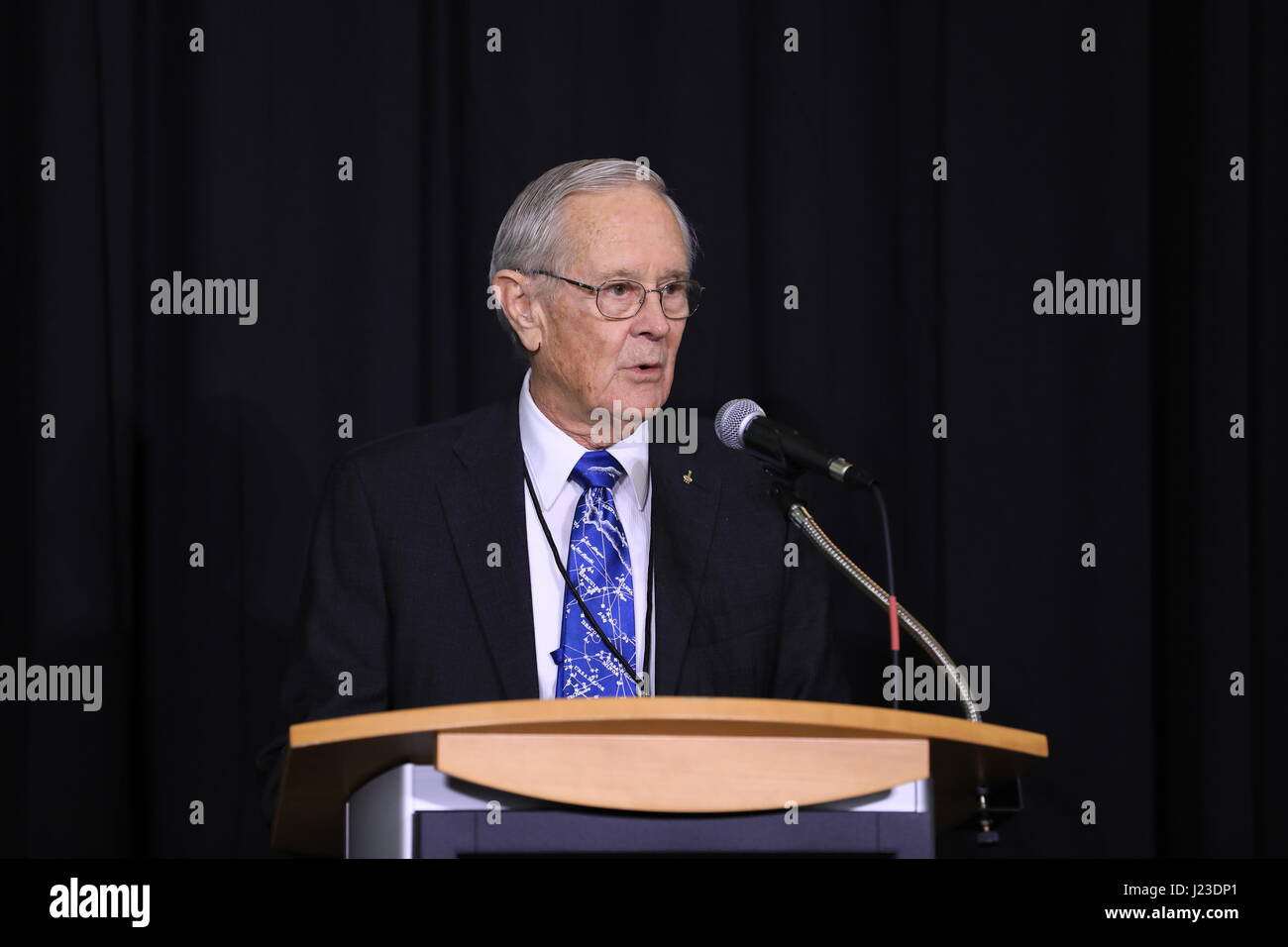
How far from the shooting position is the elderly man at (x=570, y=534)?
2.20 meters

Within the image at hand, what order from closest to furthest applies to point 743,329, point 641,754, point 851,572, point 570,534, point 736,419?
point 641,754
point 851,572
point 736,419
point 570,534
point 743,329

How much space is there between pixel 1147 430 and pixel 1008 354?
0.34m

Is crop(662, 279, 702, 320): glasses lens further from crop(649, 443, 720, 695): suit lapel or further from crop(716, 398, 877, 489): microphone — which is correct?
crop(716, 398, 877, 489): microphone

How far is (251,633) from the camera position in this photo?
9.36ft

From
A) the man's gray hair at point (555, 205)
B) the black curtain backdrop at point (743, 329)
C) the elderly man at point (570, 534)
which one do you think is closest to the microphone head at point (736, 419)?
the elderly man at point (570, 534)

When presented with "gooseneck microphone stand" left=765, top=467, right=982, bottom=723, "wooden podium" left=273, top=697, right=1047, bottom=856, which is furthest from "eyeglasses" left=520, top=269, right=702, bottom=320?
"wooden podium" left=273, top=697, right=1047, bottom=856

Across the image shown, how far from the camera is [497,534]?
228cm

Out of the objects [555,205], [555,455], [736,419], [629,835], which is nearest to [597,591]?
[555,455]

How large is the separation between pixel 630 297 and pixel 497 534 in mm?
466

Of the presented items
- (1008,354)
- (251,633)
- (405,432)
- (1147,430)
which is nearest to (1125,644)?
(1147,430)

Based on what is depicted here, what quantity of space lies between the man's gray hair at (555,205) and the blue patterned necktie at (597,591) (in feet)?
1.24

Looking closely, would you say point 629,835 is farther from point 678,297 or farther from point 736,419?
point 678,297
